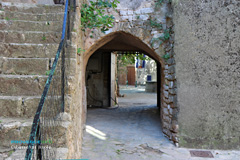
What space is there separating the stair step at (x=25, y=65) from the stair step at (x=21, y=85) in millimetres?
212

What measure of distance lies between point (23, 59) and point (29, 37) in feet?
1.74

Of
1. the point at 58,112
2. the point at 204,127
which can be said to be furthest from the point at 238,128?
the point at 58,112

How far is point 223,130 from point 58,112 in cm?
337

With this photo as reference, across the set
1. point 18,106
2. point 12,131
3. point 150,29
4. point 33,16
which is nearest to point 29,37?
point 33,16

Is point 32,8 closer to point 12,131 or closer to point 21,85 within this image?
point 21,85

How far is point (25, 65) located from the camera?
2553 millimetres

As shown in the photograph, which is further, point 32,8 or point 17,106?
point 32,8

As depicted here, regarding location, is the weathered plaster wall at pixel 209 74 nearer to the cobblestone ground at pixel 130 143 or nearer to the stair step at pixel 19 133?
the cobblestone ground at pixel 130 143

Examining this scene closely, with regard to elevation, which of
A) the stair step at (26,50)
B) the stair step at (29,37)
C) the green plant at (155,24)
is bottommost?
the stair step at (26,50)

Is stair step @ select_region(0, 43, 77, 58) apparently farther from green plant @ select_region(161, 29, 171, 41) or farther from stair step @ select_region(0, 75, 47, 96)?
green plant @ select_region(161, 29, 171, 41)

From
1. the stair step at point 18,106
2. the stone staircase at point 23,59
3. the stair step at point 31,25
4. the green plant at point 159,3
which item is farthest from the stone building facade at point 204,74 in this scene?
the stair step at point 18,106

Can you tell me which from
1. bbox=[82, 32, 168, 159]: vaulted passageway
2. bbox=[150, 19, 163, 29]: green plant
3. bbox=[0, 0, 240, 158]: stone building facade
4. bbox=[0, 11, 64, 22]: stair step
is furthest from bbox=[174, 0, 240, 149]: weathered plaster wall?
bbox=[0, 11, 64, 22]: stair step

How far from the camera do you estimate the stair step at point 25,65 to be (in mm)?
2527

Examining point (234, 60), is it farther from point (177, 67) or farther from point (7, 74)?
point (7, 74)
